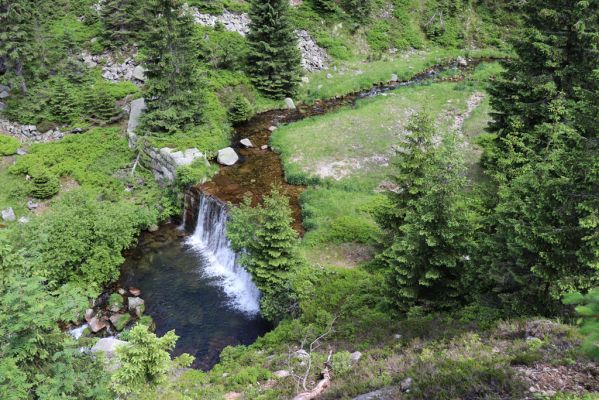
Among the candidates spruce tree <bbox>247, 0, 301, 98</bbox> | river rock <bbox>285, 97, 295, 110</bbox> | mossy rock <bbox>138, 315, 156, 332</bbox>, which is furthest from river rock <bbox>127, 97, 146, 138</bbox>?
mossy rock <bbox>138, 315, 156, 332</bbox>

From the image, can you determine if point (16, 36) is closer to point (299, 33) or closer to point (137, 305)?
point (137, 305)

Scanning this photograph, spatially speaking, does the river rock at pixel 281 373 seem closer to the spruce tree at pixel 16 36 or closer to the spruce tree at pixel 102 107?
the spruce tree at pixel 102 107

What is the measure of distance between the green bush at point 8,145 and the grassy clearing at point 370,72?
22953 millimetres

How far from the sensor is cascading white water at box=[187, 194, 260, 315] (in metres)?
20.1

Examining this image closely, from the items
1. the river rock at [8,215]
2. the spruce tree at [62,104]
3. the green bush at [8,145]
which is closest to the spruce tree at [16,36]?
the spruce tree at [62,104]

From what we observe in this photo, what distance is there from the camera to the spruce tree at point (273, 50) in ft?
120

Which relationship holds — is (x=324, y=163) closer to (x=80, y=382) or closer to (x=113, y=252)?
(x=113, y=252)

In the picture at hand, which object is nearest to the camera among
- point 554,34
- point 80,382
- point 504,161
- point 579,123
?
point 80,382

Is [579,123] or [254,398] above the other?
[579,123]

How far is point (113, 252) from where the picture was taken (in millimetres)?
21188

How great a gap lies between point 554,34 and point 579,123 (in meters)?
12.1

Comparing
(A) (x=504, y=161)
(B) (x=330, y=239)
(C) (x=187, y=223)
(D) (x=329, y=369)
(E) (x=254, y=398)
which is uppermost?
(A) (x=504, y=161)

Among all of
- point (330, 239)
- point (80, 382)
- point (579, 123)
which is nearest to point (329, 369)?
point (80, 382)

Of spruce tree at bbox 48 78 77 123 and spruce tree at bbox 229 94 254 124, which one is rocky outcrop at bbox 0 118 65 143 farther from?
spruce tree at bbox 229 94 254 124
